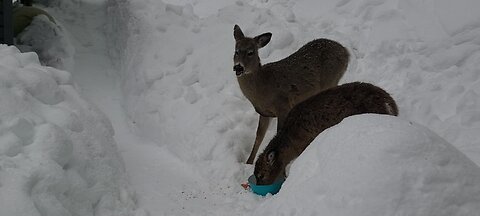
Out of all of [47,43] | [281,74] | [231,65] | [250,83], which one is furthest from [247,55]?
[47,43]

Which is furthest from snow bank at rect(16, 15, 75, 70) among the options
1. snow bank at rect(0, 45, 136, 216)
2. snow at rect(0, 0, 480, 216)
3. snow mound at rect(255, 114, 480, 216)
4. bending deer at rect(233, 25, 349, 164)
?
snow mound at rect(255, 114, 480, 216)

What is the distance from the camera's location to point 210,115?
7164mm

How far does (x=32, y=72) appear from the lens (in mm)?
5668

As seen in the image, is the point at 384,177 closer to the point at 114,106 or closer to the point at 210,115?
the point at 210,115

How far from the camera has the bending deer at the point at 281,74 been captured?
677 centimetres

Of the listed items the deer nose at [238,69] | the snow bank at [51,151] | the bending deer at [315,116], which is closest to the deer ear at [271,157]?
the bending deer at [315,116]

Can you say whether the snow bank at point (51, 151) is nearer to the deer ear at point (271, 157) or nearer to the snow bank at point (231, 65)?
the snow bank at point (231, 65)

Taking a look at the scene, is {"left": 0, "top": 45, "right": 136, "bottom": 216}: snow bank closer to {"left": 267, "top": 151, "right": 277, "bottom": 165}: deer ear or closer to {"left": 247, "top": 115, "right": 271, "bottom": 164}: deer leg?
{"left": 267, "top": 151, "right": 277, "bottom": 165}: deer ear

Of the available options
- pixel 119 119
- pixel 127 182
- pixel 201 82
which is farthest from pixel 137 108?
pixel 127 182

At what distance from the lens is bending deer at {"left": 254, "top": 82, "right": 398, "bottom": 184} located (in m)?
5.62

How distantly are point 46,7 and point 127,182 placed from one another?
21.8 feet

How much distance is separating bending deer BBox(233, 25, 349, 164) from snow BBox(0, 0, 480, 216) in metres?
0.45

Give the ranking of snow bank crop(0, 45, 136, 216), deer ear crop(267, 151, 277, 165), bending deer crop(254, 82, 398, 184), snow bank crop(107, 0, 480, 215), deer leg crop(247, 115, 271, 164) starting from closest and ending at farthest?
snow bank crop(0, 45, 136, 216) < bending deer crop(254, 82, 398, 184) < deer ear crop(267, 151, 277, 165) < snow bank crop(107, 0, 480, 215) < deer leg crop(247, 115, 271, 164)

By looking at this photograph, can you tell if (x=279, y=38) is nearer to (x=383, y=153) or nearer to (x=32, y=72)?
(x=32, y=72)
